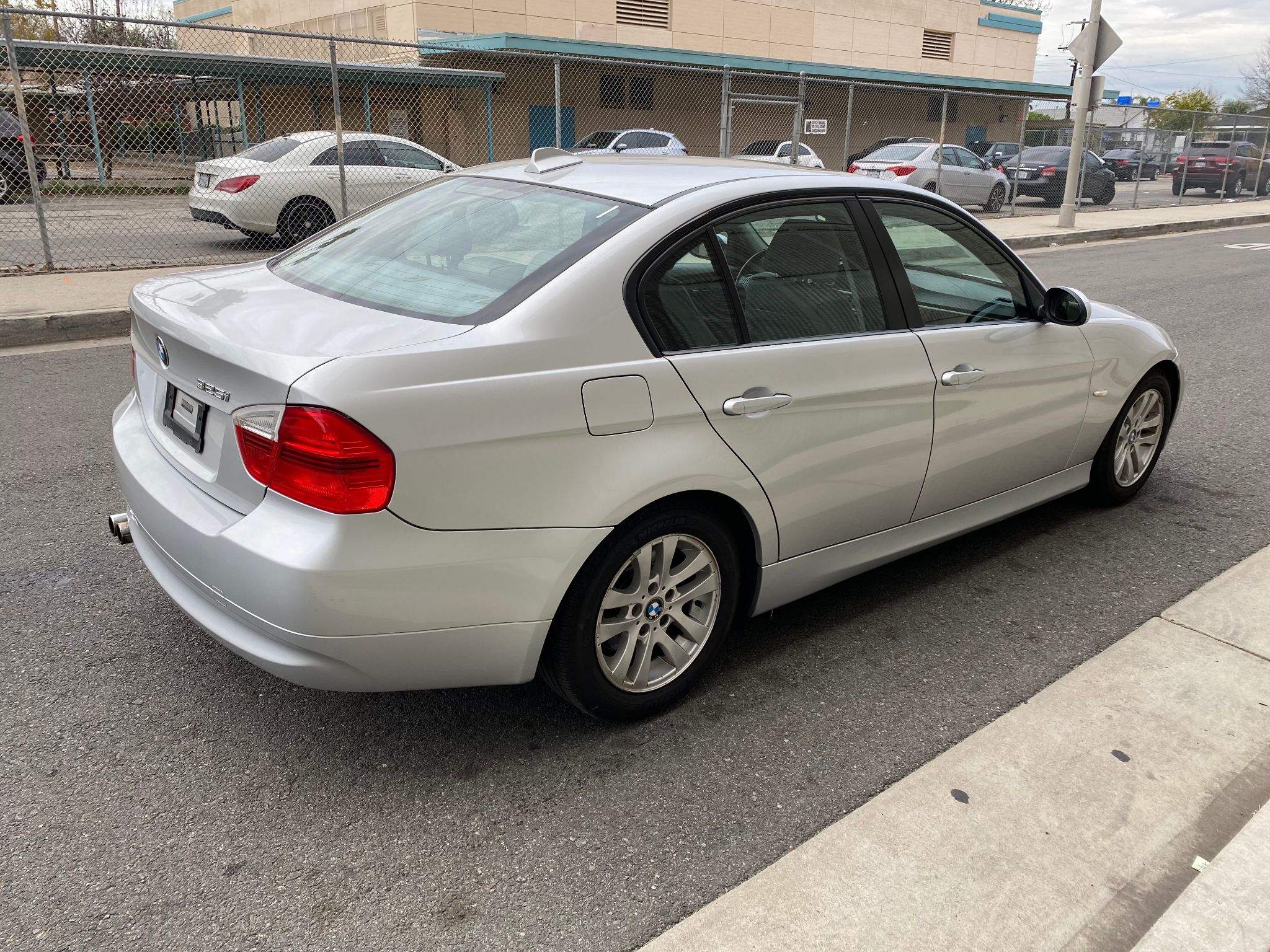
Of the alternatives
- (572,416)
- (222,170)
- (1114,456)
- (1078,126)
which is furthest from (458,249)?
(1078,126)

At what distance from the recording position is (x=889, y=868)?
96.7 inches

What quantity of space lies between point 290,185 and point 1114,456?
410 inches

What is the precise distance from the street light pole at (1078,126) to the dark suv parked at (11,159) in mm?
16366

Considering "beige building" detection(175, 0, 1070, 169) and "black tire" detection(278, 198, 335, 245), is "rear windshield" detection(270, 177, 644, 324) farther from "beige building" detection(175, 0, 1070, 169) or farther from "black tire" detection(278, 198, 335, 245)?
"beige building" detection(175, 0, 1070, 169)

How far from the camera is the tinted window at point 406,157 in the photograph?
1294 cm

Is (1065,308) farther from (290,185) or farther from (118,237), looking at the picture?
A: (118,237)

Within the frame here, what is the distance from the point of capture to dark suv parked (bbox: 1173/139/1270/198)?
2898 cm

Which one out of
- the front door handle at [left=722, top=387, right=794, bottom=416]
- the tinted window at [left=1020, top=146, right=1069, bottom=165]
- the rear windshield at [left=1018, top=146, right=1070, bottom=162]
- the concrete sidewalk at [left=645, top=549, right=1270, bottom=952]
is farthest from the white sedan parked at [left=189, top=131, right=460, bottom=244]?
the rear windshield at [left=1018, top=146, right=1070, bottom=162]

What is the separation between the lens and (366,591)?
2438mm

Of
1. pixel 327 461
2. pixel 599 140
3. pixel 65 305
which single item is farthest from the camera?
pixel 599 140

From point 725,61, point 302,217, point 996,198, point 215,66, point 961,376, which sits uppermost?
point 725,61

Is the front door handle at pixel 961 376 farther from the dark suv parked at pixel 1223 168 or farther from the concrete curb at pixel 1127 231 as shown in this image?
the dark suv parked at pixel 1223 168

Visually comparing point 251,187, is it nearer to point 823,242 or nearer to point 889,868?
point 823,242

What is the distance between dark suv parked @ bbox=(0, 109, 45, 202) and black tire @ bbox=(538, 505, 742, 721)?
1374 centimetres
